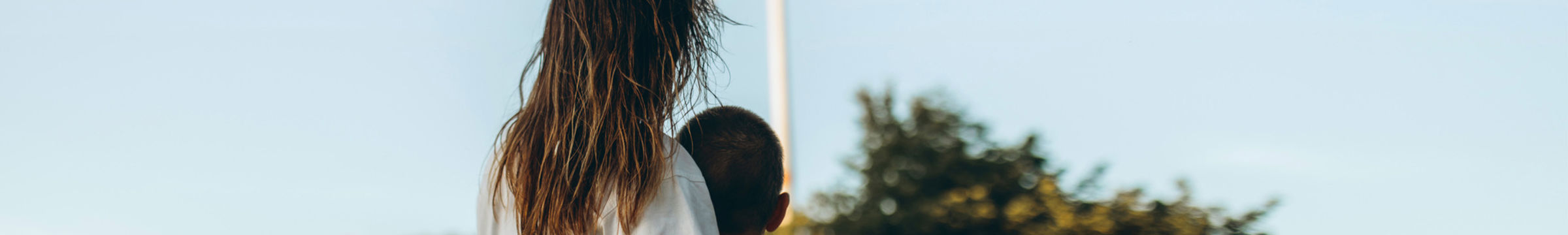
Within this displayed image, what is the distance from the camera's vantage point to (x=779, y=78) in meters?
3.52

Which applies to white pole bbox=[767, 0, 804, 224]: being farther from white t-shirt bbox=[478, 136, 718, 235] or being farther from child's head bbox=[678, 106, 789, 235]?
white t-shirt bbox=[478, 136, 718, 235]

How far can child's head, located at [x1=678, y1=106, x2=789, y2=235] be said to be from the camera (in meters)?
1.06

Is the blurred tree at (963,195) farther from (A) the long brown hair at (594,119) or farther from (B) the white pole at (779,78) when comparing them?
(A) the long brown hair at (594,119)

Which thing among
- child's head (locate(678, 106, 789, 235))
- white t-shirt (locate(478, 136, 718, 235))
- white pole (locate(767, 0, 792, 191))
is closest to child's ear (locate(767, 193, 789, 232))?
child's head (locate(678, 106, 789, 235))

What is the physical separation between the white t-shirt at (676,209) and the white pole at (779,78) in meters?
2.47

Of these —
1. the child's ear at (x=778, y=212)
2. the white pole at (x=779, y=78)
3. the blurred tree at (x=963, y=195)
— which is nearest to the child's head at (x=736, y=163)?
the child's ear at (x=778, y=212)

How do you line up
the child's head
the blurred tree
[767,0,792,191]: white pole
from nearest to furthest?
the child's head < the blurred tree < [767,0,792,191]: white pole

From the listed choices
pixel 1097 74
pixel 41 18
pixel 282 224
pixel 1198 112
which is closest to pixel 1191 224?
pixel 1198 112

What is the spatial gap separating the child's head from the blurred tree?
191 centimetres

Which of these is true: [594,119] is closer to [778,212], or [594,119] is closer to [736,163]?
[736,163]

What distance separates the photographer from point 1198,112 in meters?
2.70

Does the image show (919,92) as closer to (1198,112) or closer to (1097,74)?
(1097,74)

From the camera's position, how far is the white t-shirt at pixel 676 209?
931mm

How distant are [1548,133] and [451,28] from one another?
8.72ft
